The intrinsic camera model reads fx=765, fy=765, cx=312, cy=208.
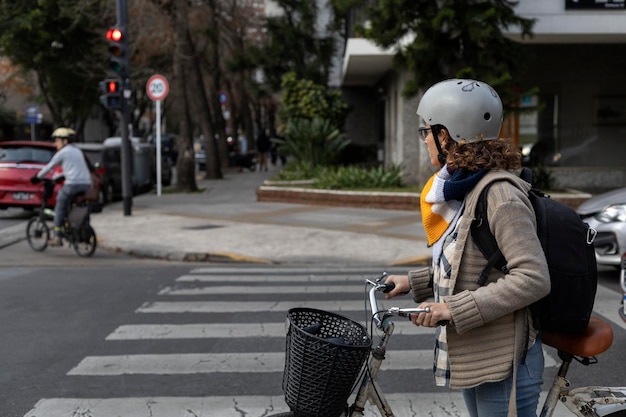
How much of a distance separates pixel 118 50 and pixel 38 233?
541 centimetres

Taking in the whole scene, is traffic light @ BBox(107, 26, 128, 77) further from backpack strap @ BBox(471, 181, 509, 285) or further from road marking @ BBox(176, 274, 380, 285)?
backpack strap @ BBox(471, 181, 509, 285)

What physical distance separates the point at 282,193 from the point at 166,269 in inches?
354

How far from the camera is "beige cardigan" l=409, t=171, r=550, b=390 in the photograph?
247 centimetres

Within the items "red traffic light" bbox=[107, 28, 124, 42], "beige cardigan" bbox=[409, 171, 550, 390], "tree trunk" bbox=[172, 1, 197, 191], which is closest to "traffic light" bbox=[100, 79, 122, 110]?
"red traffic light" bbox=[107, 28, 124, 42]

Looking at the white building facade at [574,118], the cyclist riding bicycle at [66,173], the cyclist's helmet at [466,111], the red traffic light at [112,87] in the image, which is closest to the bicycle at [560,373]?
the cyclist's helmet at [466,111]

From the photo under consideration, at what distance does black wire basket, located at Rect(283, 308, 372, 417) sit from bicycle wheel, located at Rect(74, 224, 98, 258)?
9308 millimetres

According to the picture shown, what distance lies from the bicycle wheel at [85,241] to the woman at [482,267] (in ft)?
30.8

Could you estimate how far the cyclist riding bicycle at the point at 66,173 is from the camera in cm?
1135

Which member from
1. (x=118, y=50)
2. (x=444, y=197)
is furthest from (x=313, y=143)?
(x=444, y=197)

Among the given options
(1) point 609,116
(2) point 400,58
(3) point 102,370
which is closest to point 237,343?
(3) point 102,370

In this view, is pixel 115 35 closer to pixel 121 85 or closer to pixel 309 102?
pixel 121 85

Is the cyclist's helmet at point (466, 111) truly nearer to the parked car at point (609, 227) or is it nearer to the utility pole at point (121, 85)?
the parked car at point (609, 227)

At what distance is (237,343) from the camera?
6293mm

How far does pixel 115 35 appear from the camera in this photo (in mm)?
15781
